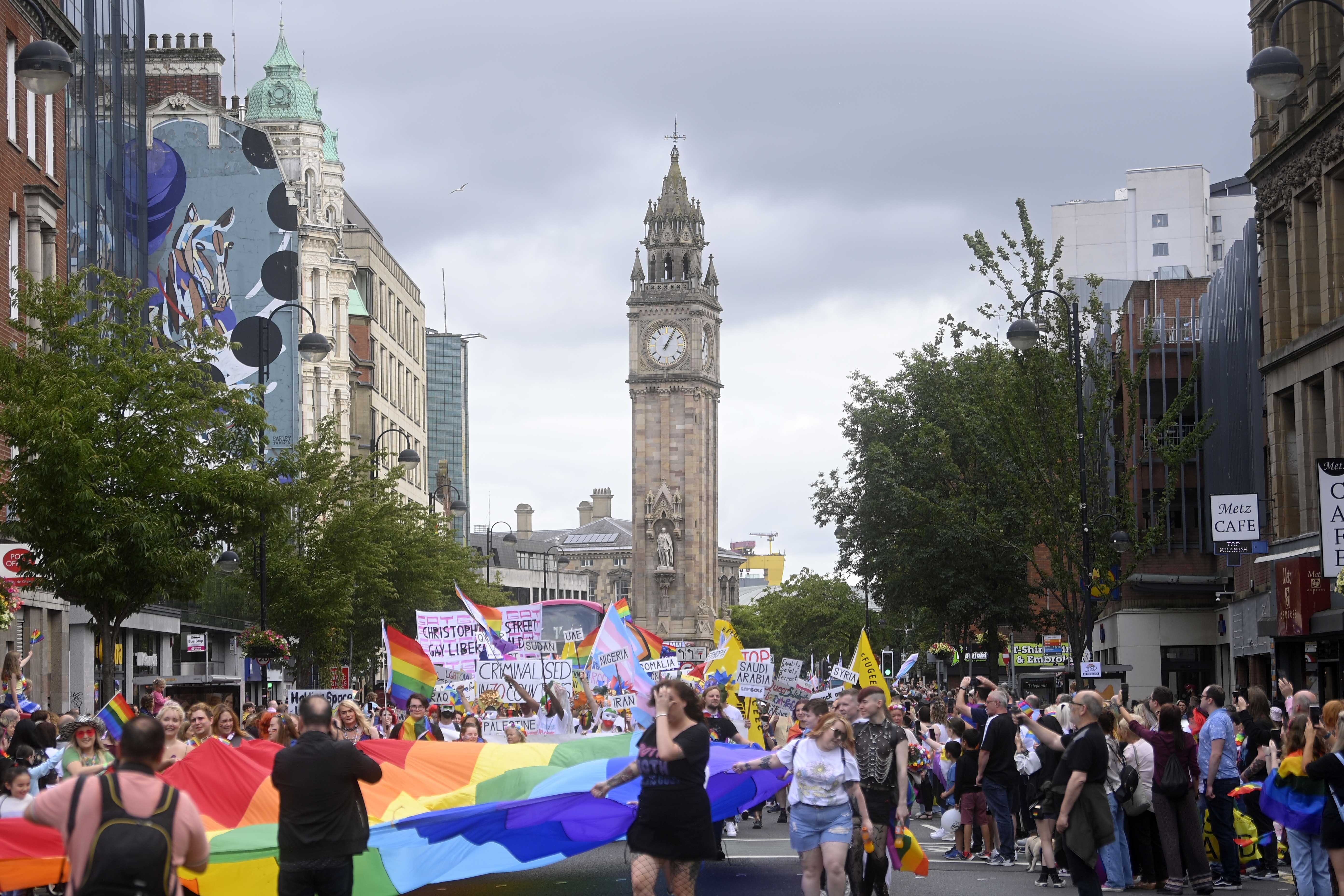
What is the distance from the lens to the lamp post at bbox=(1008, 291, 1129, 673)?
32562mm

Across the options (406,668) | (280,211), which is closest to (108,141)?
(406,668)

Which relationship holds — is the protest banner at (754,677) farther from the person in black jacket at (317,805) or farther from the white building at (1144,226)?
the white building at (1144,226)

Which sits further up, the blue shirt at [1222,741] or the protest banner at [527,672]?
the protest banner at [527,672]

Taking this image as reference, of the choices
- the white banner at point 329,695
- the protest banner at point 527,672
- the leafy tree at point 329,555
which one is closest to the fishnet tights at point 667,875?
the protest banner at point 527,672

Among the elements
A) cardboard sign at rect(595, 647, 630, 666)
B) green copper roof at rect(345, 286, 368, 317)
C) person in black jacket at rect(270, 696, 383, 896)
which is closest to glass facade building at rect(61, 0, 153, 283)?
cardboard sign at rect(595, 647, 630, 666)

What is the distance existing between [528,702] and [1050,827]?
9119mm

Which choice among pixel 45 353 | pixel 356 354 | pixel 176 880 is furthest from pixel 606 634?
pixel 356 354

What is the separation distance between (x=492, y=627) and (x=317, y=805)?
66.3ft

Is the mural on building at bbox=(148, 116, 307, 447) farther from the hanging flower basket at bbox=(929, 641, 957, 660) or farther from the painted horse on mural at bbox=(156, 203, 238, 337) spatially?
the hanging flower basket at bbox=(929, 641, 957, 660)

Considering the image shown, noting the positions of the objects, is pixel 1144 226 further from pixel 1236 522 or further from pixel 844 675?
pixel 844 675

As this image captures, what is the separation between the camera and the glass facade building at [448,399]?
174m

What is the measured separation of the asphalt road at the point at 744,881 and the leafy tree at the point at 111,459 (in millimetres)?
9417

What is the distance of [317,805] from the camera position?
11297 millimetres

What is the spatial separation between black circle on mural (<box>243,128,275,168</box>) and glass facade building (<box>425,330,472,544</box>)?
3937 inches
